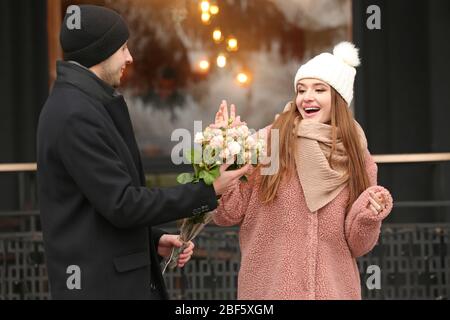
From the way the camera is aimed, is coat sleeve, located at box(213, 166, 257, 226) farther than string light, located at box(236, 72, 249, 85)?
No

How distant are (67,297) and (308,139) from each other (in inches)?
52.2

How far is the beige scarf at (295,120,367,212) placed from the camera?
4211 millimetres

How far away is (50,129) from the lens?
136 inches

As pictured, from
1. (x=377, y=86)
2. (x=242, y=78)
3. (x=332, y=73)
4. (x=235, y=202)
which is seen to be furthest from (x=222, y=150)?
(x=242, y=78)

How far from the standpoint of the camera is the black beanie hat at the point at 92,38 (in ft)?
11.9

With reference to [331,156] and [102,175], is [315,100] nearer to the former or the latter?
[331,156]

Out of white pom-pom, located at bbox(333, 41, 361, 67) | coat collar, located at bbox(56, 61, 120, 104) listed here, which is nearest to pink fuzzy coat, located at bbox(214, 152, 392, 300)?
white pom-pom, located at bbox(333, 41, 361, 67)

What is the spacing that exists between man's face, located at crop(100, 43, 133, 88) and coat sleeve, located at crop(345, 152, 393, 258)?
1.20m

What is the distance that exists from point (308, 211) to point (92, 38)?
1276 mm

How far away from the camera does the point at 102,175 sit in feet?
11.2

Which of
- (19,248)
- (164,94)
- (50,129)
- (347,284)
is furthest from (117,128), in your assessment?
(164,94)

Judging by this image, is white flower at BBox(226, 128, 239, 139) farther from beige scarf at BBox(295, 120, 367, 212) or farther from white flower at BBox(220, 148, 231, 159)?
beige scarf at BBox(295, 120, 367, 212)

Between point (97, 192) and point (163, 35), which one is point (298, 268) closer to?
point (97, 192)

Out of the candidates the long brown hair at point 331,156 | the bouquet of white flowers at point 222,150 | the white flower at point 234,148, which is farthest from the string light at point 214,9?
the white flower at point 234,148
